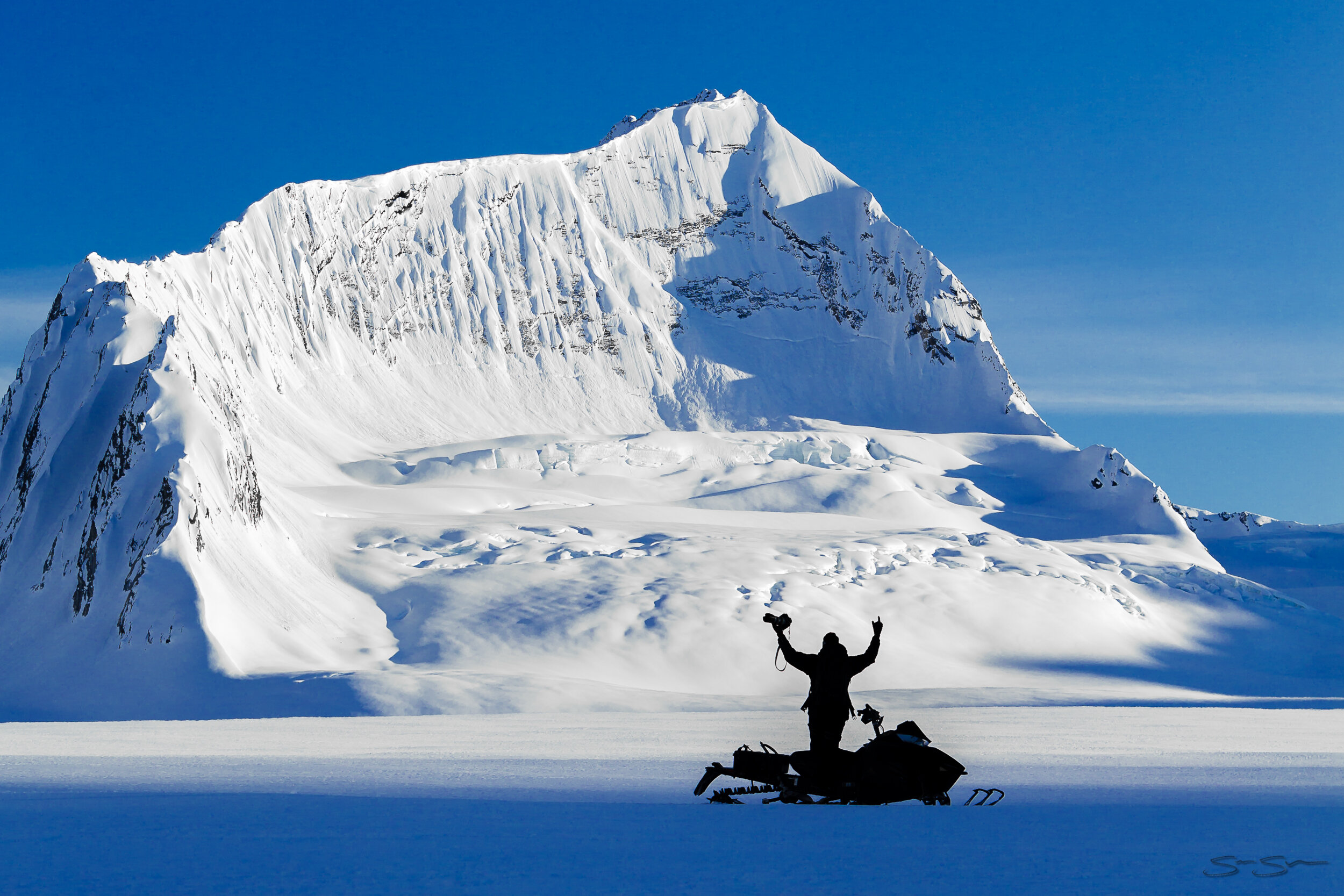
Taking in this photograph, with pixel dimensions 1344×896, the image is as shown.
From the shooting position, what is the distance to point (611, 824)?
32.2 ft

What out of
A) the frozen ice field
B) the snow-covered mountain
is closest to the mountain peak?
the snow-covered mountain

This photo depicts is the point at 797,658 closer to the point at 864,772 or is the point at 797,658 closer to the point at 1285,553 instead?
the point at 864,772

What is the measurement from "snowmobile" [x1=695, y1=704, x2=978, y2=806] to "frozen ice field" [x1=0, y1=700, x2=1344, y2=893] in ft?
0.72

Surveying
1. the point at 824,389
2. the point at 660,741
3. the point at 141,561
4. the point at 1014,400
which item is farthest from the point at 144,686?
the point at 1014,400

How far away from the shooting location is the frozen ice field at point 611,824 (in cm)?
768

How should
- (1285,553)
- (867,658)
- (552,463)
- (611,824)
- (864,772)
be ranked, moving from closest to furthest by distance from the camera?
(611,824)
(867,658)
(864,772)
(552,463)
(1285,553)

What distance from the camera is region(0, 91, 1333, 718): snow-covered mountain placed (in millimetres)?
38000

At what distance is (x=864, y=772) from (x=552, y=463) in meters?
61.8

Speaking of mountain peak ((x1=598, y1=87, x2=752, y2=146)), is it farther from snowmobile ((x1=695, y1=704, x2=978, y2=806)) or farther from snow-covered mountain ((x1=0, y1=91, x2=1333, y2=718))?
snowmobile ((x1=695, y1=704, x2=978, y2=806))

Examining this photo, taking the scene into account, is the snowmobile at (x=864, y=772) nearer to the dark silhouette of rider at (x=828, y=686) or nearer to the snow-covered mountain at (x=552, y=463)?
the dark silhouette of rider at (x=828, y=686)

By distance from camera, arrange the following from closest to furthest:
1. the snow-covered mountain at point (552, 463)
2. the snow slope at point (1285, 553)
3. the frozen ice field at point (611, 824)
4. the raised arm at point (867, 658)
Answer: the frozen ice field at point (611, 824) < the raised arm at point (867, 658) < the snow-covered mountain at point (552, 463) < the snow slope at point (1285, 553)
